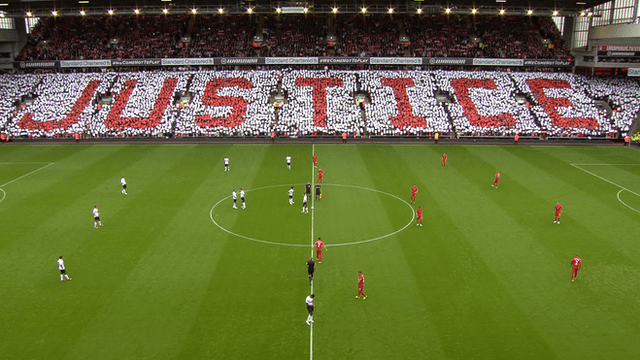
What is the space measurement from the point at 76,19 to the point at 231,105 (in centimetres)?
3014

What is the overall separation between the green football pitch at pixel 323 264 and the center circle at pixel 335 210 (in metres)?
0.15

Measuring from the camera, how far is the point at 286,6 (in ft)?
182

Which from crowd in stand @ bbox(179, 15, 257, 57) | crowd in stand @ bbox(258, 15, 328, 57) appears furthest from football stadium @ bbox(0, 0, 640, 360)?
crowd in stand @ bbox(179, 15, 257, 57)

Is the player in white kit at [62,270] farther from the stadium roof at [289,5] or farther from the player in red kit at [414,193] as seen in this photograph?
the stadium roof at [289,5]

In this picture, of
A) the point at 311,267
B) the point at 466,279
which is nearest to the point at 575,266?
the point at 466,279

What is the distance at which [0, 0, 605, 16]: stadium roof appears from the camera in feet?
182

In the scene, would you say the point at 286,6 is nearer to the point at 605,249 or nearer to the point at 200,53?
the point at 200,53

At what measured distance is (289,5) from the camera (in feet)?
184

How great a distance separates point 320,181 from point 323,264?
13.0 m

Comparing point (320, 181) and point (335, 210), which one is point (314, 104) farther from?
point (335, 210)

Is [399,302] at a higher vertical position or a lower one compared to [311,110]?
lower

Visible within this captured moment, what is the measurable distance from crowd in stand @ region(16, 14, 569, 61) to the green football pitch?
28.6 m

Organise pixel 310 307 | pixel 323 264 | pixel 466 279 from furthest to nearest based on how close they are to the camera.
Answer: pixel 323 264 → pixel 466 279 → pixel 310 307

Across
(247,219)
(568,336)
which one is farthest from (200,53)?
(568,336)
